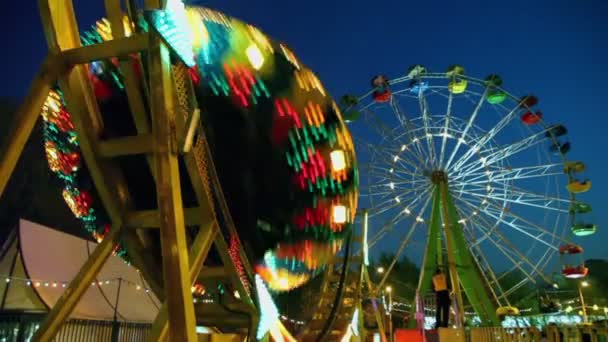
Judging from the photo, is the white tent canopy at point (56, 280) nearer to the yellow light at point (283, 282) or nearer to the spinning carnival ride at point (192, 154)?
the spinning carnival ride at point (192, 154)

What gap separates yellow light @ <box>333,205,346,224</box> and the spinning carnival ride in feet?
0.11

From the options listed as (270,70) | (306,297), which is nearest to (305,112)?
(270,70)

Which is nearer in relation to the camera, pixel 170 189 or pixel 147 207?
pixel 170 189

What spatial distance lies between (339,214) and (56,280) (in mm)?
6878

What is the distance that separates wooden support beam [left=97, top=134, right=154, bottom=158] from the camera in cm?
348

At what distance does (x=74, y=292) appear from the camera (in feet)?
12.0

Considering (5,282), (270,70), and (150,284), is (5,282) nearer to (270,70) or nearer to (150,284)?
(150,284)

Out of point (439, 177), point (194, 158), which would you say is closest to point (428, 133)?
point (439, 177)

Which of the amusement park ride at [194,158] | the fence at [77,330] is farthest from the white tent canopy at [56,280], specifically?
the amusement park ride at [194,158]

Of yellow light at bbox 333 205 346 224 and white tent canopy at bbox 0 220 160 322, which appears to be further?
white tent canopy at bbox 0 220 160 322

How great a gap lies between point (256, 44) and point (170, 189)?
2.27 meters

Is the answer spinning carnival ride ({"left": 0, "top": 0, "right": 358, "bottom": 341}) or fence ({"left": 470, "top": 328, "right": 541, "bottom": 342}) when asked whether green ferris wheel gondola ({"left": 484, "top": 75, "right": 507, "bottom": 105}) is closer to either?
fence ({"left": 470, "top": 328, "right": 541, "bottom": 342})

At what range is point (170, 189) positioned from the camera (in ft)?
9.91

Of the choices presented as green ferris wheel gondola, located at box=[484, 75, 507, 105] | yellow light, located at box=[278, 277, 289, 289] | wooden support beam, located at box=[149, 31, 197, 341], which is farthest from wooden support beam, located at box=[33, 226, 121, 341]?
green ferris wheel gondola, located at box=[484, 75, 507, 105]
